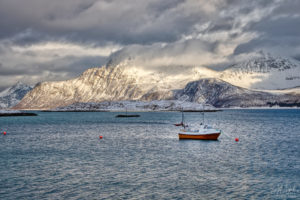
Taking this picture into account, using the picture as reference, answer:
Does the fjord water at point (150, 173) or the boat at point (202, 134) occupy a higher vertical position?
the boat at point (202, 134)

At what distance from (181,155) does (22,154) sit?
2998 centimetres

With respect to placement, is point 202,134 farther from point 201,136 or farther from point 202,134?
point 201,136

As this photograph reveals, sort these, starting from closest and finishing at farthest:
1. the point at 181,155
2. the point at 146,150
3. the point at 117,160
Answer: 1. the point at 117,160
2. the point at 181,155
3. the point at 146,150

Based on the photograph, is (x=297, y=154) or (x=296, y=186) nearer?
(x=296, y=186)

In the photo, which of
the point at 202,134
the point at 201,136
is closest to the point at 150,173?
the point at 202,134

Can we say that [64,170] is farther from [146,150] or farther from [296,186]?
[296,186]

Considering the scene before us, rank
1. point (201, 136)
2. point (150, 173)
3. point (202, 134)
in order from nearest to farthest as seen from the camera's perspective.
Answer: point (150, 173), point (202, 134), point (201, 136)

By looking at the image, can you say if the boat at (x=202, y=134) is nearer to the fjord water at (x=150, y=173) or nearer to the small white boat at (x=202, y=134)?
the small white boat at (x=202, y=134)

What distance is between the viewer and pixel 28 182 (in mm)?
42719

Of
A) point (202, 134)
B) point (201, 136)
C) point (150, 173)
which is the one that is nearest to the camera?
point (150, 173)

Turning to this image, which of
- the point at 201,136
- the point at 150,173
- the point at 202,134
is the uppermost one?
the point at 202,134

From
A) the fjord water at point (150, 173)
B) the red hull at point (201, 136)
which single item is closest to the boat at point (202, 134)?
the red hull at point (201, 136)

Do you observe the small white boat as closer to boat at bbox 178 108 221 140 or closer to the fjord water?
boat at bbox 178 108 221 140

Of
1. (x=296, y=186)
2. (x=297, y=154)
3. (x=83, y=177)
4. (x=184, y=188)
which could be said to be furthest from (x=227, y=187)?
(x=297, y=154)
